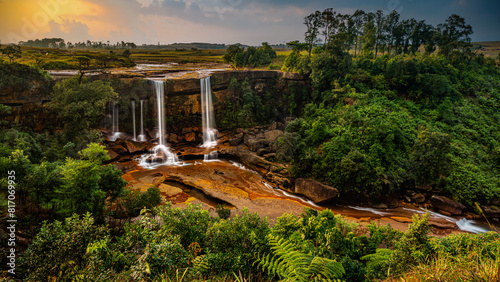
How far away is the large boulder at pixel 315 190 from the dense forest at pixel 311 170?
1002 mm

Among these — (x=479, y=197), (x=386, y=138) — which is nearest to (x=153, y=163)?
(x=386, y=138)

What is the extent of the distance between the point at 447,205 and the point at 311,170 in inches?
439

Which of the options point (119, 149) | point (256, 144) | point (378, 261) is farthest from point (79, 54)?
point (378, 261)

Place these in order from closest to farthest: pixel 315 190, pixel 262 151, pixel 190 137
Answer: pixel 315 190
pixel 262 151
pixel 190 137

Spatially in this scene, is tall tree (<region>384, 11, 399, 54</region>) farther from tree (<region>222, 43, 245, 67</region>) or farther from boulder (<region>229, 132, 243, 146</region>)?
boulder (<region>229, 132, 243, 146</region>)

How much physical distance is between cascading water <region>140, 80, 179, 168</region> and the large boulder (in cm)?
1412

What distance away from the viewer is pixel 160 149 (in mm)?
27766

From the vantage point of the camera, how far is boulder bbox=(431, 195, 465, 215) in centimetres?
1817

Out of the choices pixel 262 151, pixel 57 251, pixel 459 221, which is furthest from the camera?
pixel 262 151

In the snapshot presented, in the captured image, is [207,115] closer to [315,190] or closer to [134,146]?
[134,146]

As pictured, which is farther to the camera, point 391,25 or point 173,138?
point 391,25

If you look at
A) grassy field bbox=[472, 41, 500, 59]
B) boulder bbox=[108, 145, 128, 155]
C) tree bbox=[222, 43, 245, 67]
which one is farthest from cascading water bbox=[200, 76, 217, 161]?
grassy field bbox=[472, 41, 500, 59]

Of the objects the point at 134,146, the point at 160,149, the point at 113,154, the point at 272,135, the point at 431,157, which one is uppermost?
the point at 272,135

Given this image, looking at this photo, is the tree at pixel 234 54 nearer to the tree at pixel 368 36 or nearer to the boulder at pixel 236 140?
the boulder at pixel 236 140
